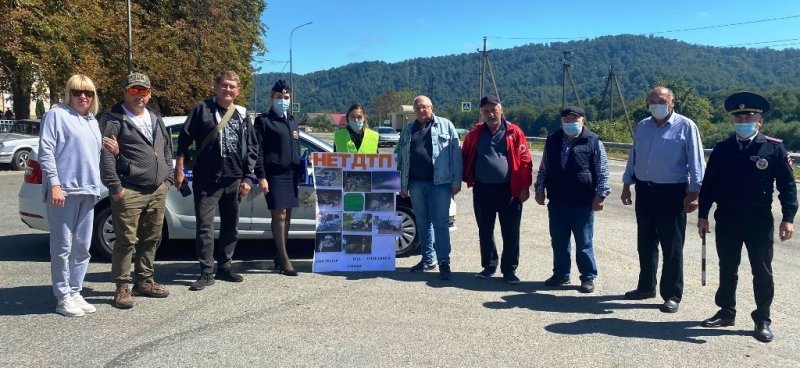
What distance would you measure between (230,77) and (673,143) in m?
3.88

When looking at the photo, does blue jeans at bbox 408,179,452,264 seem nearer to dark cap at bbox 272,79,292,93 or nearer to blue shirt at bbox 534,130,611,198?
blue shirt at bbox 534,130,611,198

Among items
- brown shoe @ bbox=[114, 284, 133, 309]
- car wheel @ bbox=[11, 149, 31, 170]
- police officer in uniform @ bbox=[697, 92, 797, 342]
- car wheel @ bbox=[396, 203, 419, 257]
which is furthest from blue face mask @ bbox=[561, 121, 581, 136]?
car wheel @ bbox=[11, 149, 31, 170]

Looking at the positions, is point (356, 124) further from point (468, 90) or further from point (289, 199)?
point (468, 90)

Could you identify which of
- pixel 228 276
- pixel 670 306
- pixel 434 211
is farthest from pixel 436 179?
pixel 670 306

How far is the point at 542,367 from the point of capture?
3.80 meters

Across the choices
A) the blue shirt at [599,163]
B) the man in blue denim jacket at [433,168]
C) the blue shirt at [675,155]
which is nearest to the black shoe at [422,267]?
the man in blue denim jacket at [433,168]

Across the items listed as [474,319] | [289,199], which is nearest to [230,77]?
[289,199]

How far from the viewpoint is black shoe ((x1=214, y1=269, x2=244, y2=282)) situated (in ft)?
18.8

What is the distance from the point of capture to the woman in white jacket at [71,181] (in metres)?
4.38

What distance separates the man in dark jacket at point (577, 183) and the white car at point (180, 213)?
4.09ft

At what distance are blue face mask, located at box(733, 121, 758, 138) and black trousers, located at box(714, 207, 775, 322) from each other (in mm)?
552

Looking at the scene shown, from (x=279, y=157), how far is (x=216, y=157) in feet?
2.04

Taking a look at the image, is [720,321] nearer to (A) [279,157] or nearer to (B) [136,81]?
(A) [279,157]

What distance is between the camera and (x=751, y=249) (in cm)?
443
